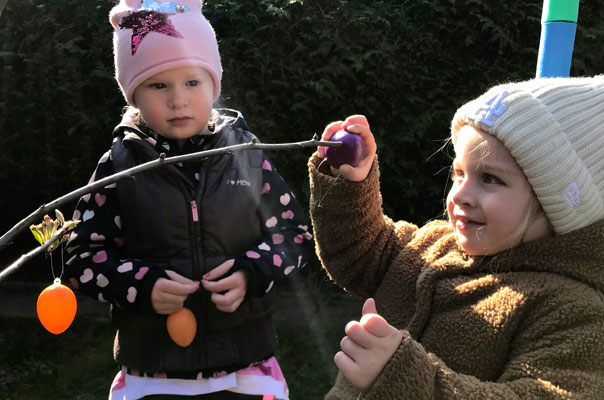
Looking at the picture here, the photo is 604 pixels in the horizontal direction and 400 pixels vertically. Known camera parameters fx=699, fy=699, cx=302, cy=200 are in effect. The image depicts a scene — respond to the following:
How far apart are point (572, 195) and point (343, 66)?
2890 millimetres

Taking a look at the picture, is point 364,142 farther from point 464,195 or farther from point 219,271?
point 219,271

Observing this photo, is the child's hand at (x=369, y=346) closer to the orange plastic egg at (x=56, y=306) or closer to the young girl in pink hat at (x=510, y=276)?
the young girl in pink hat at (x=510, y=276)

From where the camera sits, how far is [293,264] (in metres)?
1.96

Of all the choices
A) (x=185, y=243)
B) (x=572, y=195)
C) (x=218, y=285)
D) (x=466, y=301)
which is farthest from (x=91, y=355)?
(x=572, y=195)

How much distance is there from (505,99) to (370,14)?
3009 millimetres

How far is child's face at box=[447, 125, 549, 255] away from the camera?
1597 mm

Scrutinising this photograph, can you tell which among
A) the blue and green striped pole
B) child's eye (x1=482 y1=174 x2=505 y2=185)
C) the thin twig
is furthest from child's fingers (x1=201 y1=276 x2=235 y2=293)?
the blue and green striped pole

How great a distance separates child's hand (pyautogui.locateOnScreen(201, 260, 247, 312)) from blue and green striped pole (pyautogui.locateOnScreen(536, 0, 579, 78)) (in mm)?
1106

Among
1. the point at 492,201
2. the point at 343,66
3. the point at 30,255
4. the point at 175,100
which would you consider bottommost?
the point at 343,66

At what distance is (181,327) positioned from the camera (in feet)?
5.79

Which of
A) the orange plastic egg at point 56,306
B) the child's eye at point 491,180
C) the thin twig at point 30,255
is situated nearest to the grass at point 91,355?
the child's eye at point 491,180

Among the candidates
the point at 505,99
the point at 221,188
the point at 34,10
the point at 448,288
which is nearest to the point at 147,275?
the point at 221,188

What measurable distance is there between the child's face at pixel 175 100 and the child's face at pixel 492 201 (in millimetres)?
725

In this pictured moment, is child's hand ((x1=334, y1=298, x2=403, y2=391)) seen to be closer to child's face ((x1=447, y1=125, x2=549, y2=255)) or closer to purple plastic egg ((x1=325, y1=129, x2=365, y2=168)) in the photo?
child's face ((x1=447, y1=125, x2=549, y2=255))
